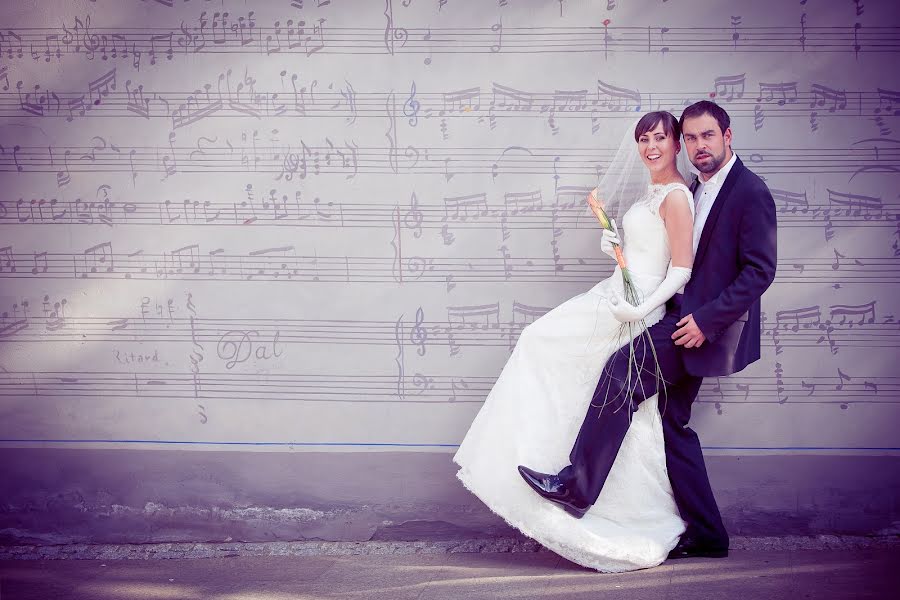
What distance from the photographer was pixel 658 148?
3477 millimetres

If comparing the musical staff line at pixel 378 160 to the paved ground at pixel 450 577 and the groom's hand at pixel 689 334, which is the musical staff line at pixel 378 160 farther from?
the paved ground at pixel 450 577

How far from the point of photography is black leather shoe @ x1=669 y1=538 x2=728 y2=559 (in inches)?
143

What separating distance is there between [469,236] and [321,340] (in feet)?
3.19

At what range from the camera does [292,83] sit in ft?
13.2

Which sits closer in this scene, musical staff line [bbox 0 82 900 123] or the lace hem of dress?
the lace hem of dress

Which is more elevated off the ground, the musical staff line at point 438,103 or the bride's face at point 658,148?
the musical staff line at point 438,103

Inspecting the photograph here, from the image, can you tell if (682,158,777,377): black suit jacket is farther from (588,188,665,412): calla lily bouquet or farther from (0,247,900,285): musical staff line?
(0,247,900,285): musical staff line

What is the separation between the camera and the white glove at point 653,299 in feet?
11.1

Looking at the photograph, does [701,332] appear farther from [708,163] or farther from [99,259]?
[99,259]

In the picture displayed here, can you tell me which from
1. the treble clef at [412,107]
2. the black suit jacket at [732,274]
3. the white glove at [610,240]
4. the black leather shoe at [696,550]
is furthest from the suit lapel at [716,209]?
the treble clef at [412,107]

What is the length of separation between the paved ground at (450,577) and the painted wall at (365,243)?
0.91 ft

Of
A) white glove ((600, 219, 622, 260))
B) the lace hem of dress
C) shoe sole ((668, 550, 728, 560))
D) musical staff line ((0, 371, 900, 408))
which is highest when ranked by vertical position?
white glove ((600, 219, 622, 260))

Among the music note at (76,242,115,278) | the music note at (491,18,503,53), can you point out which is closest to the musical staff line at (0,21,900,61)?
the music note at (491,18,503,53)

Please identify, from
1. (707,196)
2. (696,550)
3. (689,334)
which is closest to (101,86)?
(707,196)
